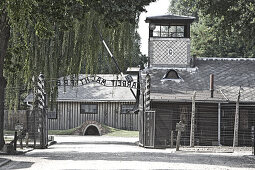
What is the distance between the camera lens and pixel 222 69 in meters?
34.3

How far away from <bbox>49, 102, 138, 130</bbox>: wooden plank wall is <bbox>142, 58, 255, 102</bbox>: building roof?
13770 millimetres

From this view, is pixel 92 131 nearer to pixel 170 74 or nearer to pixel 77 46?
pixel 170 74

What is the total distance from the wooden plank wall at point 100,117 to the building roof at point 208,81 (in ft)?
45.2

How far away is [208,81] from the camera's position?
3262 cm

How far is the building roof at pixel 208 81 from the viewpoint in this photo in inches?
1185

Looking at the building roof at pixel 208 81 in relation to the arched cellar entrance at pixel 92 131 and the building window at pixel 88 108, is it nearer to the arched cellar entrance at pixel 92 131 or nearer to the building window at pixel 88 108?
the building window at pixel 88 108

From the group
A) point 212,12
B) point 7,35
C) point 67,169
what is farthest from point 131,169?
point 212,12

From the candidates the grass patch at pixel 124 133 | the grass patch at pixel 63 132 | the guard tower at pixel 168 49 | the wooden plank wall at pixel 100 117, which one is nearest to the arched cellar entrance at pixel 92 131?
→ the wooden plank wall at pixel 100 117

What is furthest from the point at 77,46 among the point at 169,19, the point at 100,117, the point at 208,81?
the point at 100,117

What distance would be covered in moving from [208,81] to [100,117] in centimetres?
1717

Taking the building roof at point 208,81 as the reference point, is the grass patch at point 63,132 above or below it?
below

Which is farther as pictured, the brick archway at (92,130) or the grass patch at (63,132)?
the brick archway at (92,130)

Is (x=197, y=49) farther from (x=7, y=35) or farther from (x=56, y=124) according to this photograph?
(x=7, y=35)

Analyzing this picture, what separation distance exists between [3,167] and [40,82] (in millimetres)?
10012
